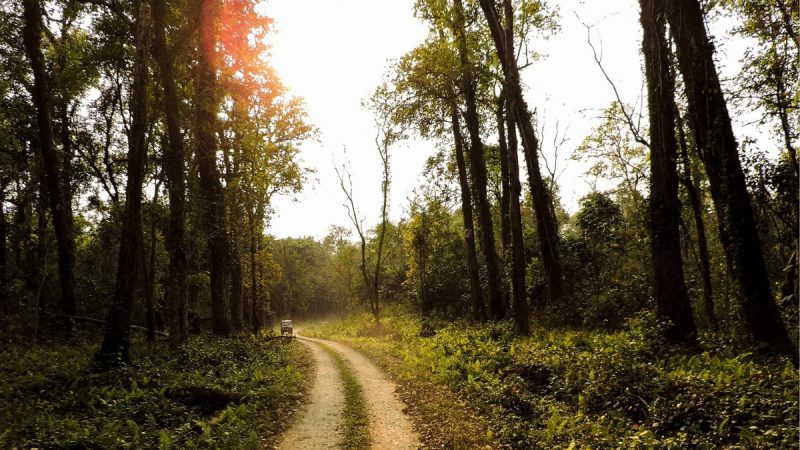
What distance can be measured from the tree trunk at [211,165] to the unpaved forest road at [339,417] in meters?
7.39

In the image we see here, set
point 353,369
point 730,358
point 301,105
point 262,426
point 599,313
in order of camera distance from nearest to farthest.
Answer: point 730,358 < point 262,426 < point 599,313 < point 353,369 < point 301,105

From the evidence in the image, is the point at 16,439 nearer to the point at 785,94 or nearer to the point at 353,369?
the point at 353,369

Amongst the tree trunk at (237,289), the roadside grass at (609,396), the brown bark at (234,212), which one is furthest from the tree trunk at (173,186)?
the roadside grass at (609,396)

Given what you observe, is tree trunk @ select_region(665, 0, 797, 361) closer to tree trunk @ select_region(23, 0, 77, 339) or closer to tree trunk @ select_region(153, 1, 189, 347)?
tree trunk @ select_region(153, 1, 189, 347)

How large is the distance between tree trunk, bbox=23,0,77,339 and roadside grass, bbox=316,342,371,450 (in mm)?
12391

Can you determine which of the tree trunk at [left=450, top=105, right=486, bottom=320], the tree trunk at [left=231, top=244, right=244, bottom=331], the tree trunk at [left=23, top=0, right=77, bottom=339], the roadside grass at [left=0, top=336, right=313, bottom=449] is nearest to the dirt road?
the roadside grass at [left=0, top=336, right=313, bottom=449]

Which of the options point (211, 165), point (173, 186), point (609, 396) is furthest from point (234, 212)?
point (609, 396)

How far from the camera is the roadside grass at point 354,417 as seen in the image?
7719 mm

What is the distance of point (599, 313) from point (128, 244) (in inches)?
586

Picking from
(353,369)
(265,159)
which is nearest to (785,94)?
(353,369)

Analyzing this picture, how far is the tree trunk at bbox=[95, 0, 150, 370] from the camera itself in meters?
11.3

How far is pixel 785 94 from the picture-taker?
38.8 feet

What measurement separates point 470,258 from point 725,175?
47.4ft

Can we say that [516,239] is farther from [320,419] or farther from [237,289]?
[237,289]
